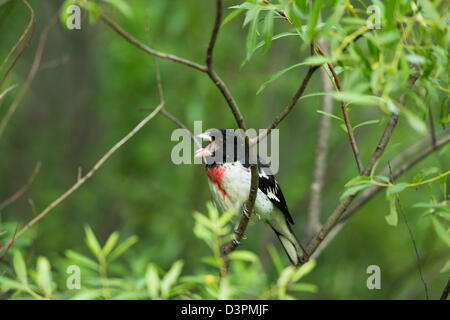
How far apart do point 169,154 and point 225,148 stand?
101 inches

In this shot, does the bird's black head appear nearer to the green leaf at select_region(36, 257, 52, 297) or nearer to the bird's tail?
the bird's tail

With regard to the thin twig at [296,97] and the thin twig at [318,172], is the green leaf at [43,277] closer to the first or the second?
the thin twig at [296,97]

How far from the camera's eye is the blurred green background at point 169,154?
5316mm

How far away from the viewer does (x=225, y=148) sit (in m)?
3.56

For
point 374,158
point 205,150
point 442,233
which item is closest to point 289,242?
point 205,150

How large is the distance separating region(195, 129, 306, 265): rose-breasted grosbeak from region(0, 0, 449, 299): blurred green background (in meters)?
1.43

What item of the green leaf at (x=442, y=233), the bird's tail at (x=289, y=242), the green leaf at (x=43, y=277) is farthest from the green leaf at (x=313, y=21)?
the bird's tail at (x=289, y=242)

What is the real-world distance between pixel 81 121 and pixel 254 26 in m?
5.29

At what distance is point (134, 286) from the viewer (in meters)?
2.56

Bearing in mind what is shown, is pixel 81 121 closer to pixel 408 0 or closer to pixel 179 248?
pixel 179 248

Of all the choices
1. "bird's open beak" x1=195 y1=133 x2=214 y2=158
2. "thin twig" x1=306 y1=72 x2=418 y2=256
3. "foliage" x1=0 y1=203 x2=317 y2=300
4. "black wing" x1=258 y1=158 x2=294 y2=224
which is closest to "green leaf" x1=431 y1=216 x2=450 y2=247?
"thin twig" x1=306 y1=72 x2=418 y2=256
